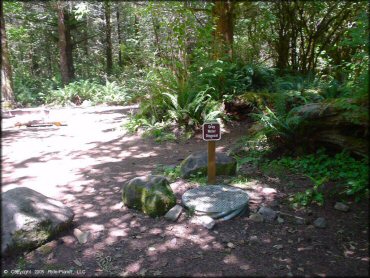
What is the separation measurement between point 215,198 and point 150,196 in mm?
829

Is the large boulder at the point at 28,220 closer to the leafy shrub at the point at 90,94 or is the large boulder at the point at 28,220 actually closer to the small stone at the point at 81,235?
the small stone at the point at 81,235

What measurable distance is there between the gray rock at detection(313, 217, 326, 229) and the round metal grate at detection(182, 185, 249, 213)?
2.67 feet

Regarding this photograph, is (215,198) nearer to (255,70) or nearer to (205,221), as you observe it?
(205,221)

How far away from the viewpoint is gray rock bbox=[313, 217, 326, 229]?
11.1ft

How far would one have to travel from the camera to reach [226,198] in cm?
405

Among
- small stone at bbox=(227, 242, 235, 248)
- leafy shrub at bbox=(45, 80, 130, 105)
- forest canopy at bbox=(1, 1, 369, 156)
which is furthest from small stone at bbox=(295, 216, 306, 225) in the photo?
leafy shrub at bbox=(45, 80, 130, 105)

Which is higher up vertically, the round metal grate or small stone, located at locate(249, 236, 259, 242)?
the round metal grate

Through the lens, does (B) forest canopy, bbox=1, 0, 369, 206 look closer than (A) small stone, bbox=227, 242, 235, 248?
No

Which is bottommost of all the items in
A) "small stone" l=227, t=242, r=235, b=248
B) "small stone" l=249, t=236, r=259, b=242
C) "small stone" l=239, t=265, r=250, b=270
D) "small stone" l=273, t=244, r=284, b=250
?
"small stone" l=239, t=265, r=250, b=270

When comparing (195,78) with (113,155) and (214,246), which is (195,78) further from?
(214,246)

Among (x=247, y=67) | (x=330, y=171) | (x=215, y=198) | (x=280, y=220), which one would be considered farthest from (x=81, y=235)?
(x=247, y=67)

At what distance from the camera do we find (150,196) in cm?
402

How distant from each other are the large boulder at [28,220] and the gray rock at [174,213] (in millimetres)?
1162

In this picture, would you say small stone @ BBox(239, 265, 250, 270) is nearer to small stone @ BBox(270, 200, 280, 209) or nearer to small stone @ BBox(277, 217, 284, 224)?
small stone @ BBox(277, 217, 284, 224)
